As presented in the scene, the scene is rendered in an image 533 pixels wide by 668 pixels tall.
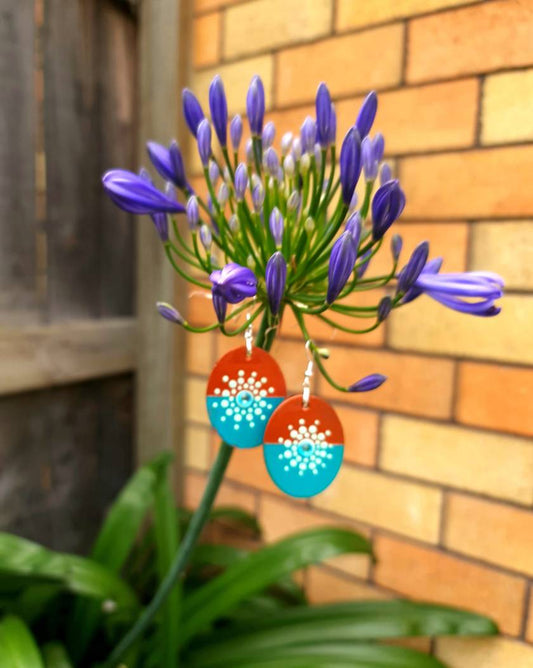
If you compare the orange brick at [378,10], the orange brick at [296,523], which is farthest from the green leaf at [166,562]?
the orange brick at [378,10]

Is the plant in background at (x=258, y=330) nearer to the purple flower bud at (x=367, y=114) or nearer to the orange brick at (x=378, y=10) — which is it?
the purple flower bud at (x=367, y=114)

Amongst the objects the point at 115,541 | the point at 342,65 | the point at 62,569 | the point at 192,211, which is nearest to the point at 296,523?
the point at 115,541

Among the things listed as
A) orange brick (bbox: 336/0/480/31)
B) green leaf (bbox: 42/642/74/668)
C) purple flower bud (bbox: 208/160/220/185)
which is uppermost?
orange brick (bbox: 336/0/480/31)

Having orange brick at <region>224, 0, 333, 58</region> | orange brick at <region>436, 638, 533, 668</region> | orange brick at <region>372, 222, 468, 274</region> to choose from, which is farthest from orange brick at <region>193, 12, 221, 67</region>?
orange brick at <region>436, 638, 533, 668</region>

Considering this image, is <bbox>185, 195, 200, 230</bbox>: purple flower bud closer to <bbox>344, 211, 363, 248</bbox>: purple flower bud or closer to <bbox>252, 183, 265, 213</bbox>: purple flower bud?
<bbox>252, 183, 265, 213</bbox>: purple flower bud

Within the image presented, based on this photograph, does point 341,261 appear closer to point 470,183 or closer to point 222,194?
point 222,194

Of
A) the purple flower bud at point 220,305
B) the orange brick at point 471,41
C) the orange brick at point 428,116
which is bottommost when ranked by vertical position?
the purple flower bud at point 220,305
